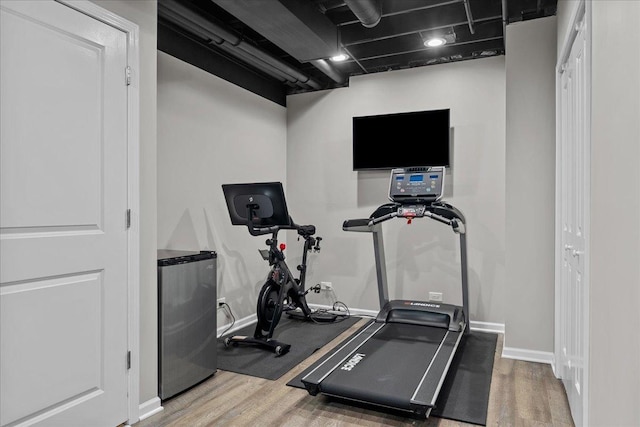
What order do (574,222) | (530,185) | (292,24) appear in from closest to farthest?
1. (574,222)
2. (292,24)
3. (530,185)

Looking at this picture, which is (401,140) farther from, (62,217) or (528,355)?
(62,217)

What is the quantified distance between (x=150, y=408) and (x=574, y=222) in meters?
2.80

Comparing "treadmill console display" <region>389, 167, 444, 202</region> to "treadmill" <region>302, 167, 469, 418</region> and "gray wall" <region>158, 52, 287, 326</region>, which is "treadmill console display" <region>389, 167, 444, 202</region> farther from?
"gray wall" <region>158, 52, 287, 326</region>

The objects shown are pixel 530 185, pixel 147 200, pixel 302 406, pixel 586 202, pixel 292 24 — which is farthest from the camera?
pixel 530 185

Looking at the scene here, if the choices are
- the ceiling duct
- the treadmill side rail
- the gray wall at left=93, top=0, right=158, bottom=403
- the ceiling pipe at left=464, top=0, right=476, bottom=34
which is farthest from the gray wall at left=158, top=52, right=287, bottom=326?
the ceiling pipe at left=464, top=0, right=476, bottom=34

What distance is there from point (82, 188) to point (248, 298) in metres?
2.77

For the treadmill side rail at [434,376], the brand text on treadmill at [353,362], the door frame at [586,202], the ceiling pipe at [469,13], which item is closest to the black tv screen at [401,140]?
the ceiling pipe at [469,13]

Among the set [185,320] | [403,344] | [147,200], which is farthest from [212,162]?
[403,344]

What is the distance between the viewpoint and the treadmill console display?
3.79 m

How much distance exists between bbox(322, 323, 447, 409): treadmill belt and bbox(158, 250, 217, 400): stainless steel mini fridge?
3.14 ft

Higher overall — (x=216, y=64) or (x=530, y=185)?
(x=216, y=64)

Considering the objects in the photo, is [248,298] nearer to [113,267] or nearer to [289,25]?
[113,267]

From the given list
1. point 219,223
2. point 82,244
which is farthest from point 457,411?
point 219,223

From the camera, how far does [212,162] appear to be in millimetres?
4230
